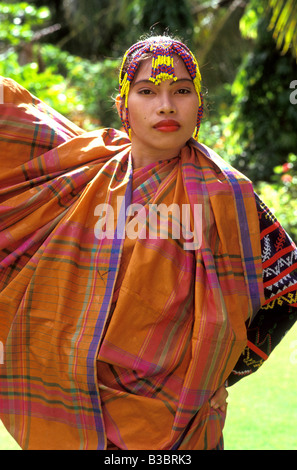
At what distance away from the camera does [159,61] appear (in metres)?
2.94

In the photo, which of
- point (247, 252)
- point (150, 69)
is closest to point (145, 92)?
point (150, 69)

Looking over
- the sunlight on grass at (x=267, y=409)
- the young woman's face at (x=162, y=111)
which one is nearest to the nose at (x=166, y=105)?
the young woman's face at (x=162, y=111)

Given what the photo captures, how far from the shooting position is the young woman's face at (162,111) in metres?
2.92

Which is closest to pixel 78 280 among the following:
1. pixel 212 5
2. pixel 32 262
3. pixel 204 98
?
pixel 32 262

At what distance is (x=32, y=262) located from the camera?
288 cm

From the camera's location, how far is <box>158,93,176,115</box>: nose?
114 inches

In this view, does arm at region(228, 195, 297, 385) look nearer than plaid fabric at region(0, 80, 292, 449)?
No

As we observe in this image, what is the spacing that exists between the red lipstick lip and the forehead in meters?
0.19

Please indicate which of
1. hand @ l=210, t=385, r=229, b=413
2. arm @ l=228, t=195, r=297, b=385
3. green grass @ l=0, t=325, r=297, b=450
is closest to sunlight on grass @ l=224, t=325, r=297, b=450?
green grass @ l=0, t=325, r=297, b=450

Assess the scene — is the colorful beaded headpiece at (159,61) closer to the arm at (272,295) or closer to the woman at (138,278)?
the woman at (138,278)

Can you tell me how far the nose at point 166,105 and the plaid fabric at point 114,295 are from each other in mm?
204

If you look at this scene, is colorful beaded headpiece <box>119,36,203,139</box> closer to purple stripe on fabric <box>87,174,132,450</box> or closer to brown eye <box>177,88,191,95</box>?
brown eye <box>177,88,191,95</box>
